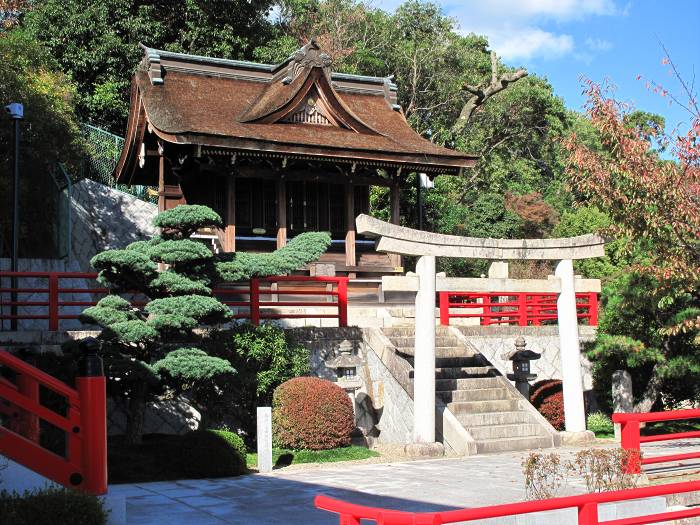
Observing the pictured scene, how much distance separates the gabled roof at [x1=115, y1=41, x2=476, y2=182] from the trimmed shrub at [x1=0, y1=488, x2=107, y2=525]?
40.0 feet

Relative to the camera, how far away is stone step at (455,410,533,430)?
14.8 metres

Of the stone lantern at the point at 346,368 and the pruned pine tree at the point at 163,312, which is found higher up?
the pruned pine tree at the point at 163,312

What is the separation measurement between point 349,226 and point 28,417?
14650 millimetres

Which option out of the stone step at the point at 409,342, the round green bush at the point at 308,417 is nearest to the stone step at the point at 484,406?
the stone step at the point at 409,342

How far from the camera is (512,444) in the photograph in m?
14.5

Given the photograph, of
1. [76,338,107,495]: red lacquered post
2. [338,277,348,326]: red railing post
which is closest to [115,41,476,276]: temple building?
[338,277,348,326]: red railing post

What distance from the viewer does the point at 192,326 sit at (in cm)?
1284

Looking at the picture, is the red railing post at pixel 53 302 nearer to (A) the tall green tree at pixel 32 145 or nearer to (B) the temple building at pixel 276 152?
(B) the temple building at pixel 276 152

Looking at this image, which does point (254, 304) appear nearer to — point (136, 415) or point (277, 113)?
point (136, 415)

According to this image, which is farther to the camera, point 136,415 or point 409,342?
point 409,342

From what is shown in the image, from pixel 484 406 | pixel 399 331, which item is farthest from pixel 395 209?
pixel 484 406

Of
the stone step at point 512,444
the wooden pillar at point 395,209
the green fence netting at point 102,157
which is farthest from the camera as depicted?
the green fence netting at point 102,157

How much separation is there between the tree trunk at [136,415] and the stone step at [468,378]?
535cm

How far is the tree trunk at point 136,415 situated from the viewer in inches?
503
